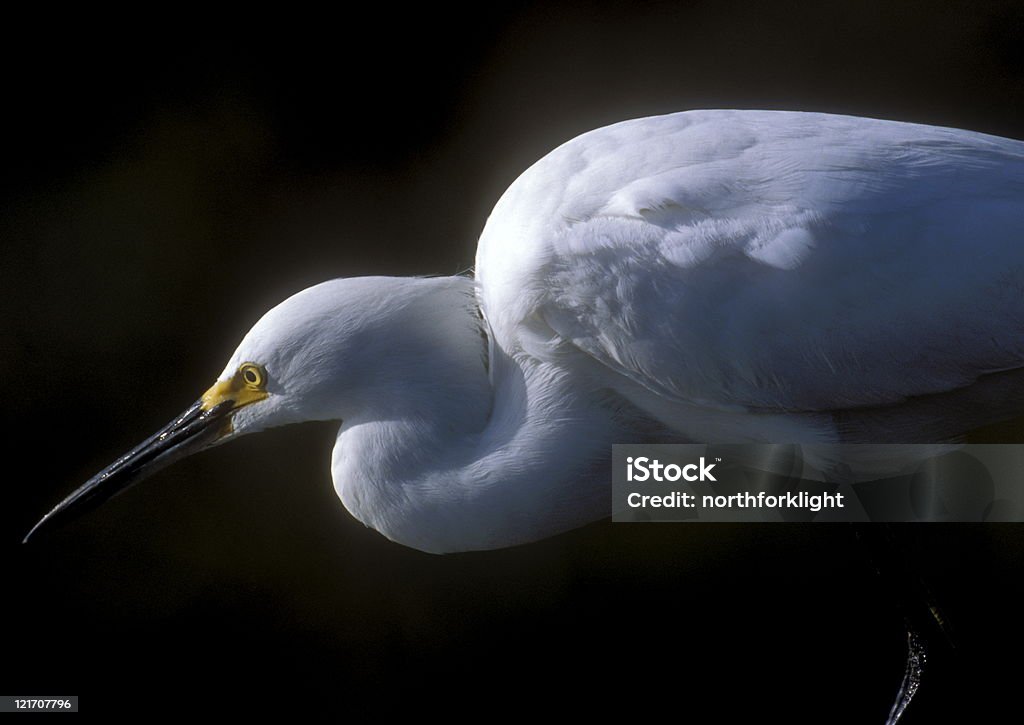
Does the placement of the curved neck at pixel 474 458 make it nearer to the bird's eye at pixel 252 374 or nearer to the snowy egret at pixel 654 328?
the snowy egret at pixel 654 328

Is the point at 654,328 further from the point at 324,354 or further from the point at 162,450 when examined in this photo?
the point at 162,450

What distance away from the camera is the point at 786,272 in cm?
129

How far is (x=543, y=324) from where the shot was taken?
1408 mm

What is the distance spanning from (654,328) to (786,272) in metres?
0.17

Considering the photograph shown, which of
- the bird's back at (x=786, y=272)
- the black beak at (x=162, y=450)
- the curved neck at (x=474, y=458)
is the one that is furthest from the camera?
the black beak at (x=162, y=450)

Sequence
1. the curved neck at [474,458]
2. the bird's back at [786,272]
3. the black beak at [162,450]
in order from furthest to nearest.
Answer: the black beak at [162,450] < the curved neck at [474,458] < the bird's back at [786,272]

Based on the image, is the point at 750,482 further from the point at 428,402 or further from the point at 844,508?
the point at 428,402

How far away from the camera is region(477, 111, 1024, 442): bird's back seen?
1.30 m

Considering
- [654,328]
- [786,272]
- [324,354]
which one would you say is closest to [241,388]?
[324,354]

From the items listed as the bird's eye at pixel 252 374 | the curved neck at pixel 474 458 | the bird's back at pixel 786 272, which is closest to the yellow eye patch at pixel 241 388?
the bird's eye at pixel 252 374

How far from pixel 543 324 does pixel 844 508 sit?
563mm

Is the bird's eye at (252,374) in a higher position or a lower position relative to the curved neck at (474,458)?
higher

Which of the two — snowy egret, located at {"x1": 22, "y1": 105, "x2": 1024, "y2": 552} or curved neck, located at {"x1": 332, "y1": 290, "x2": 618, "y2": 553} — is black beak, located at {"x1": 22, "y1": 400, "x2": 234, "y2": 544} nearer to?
snowy egret, located at {"x1": 22, "y1": 105, "x2": 1024, "y2": 552}

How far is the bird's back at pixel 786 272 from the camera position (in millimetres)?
1296
